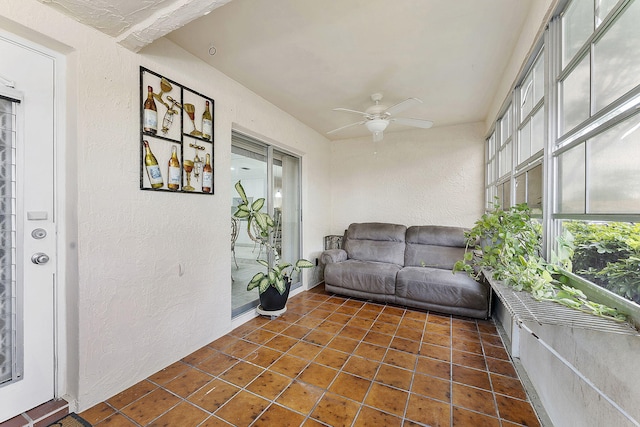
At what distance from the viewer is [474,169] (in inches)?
147

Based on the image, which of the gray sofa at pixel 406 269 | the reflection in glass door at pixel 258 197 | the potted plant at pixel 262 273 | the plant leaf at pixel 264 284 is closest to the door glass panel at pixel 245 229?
the reflection in glass door at pixel 258 197

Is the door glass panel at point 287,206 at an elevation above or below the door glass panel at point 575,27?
below

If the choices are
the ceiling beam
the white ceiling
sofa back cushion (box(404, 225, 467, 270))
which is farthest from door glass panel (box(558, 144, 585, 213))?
sofa back cushion (box(404, 225, 467, 270))

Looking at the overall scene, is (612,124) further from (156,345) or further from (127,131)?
(156,345)

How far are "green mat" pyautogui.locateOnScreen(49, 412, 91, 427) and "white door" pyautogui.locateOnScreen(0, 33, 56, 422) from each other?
0.62 ft

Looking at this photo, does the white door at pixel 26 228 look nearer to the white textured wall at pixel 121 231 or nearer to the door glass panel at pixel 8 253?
the door glass panel at pixel 8 253

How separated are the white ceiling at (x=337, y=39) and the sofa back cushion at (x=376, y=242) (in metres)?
1.91

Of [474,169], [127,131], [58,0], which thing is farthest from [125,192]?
[474,169]

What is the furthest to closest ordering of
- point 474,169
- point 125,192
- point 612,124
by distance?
1. point 474,169
2. point 125,192
3. point 612,124

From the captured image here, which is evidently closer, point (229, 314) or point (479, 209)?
point (229, 314)

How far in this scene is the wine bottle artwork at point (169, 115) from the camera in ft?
6.14

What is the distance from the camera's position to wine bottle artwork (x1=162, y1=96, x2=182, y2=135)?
6.14 feet

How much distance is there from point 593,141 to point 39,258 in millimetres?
2868

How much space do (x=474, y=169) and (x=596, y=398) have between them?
10.9 feet
